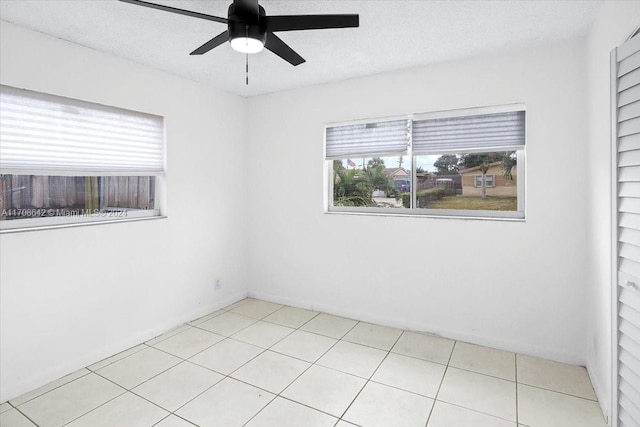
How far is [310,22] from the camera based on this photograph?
5.67ft

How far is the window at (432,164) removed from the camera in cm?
290

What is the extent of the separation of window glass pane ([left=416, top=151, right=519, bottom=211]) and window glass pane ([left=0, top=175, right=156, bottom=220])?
265 cm

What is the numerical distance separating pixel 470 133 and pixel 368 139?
3.17ft

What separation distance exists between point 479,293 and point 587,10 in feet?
7.03

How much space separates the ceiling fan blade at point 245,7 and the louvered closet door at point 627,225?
1781 millimetres

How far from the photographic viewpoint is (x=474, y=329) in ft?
9.75

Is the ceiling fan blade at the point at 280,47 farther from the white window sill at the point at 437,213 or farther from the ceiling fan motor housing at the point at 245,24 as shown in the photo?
the white window sill at the point at 437,213

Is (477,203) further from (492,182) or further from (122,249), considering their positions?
(122,249)

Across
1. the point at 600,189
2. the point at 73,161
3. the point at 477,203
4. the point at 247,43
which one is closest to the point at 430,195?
the point at 477,203

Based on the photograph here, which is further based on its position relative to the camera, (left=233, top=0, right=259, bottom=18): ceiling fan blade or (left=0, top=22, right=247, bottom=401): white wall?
(left=0, top=22, right=247, bottom=401): white wall

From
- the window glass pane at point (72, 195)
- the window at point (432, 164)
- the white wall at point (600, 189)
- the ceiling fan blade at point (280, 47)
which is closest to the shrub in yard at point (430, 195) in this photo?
the window at point (432, 164)

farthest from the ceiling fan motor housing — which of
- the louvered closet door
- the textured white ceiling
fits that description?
the louvered closet door

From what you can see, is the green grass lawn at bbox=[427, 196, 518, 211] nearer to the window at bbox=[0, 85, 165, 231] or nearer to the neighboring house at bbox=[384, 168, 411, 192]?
the neighboring house at bbox=[384, 168, 411, 192]

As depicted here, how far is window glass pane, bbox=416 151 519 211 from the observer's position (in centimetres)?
294
